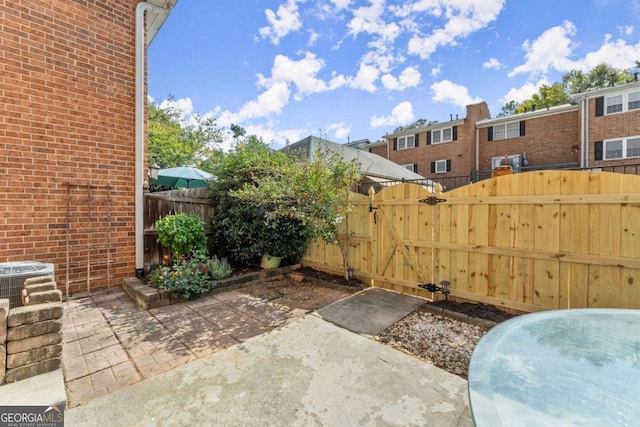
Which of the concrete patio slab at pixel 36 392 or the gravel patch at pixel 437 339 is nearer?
the concrete patio slab at pixel 36 392

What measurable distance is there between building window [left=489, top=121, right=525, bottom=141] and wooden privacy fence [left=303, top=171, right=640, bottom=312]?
17591 millimetres

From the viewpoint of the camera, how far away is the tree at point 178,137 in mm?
13398

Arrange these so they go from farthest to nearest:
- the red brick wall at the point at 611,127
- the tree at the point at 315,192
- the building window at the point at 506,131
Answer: the building window at the point at 506,131
the red brick wall at the point at 611,127
the tree at the point at 315,192

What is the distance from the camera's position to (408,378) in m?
2.37

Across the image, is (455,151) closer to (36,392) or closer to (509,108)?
(509,108)

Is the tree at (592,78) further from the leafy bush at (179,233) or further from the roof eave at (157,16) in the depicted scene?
the leafy bush at (179,233)

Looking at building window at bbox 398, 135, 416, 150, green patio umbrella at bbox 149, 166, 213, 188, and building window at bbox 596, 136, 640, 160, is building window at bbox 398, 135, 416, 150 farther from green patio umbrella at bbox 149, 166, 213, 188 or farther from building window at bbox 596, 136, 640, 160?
green patio umbrella at bbox 149, 166, 213, 188

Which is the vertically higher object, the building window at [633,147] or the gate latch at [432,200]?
the building window at [633,147]

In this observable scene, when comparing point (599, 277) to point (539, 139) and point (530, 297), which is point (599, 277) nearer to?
point (530, 297)

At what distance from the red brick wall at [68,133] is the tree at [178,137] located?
742 centimetres

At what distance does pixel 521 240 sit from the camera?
347 centimetres

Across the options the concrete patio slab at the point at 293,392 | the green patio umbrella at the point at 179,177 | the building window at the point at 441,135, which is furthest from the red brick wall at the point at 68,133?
the building window at the point at 441,135

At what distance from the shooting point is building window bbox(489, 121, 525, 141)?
56.2ft

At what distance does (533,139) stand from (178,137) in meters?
21.9
